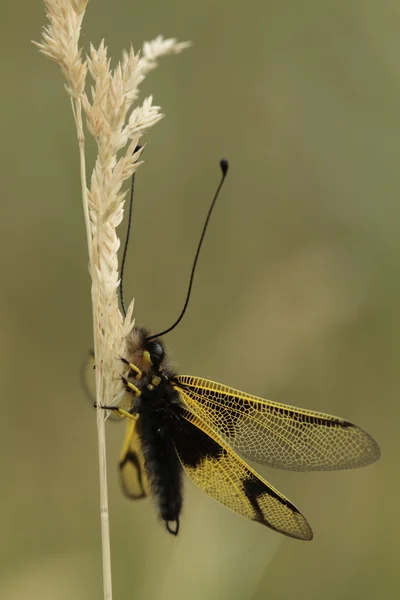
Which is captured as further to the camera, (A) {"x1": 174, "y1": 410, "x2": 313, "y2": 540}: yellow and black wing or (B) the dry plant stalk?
(A) {"x1": 174, "y1": 410, "x2": 313, "y2": 540}: yellow and black wing

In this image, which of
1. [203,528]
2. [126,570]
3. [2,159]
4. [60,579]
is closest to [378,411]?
[203,528]

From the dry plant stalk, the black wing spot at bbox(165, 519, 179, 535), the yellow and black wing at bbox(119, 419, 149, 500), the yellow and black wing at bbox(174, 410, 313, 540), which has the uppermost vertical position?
the dry plant stalk

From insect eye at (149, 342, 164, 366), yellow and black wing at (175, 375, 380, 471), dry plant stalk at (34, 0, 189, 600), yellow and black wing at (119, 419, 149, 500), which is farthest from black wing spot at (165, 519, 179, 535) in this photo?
dry plant stalk at (34, 0, 189, 600)

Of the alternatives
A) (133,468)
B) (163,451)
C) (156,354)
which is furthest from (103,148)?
(133,468)

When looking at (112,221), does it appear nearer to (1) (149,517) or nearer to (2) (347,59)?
(1) (149,517)

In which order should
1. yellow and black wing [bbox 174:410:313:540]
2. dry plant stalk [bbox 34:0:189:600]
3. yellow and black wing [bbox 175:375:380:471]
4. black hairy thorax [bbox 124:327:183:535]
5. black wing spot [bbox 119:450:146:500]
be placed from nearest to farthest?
dry plant stalk [bbox 34:0:189:600]
yellow and black wing [bbox 174:410:313:540]
yellow and black wing [bbox 175:375:380:471]
black hairy thorax [bbox 124:327:183:535]
black wing spot [bbox 119:450:146:500]

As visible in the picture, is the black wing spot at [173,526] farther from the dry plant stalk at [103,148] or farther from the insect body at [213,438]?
the dry plant stalk at [103,148]

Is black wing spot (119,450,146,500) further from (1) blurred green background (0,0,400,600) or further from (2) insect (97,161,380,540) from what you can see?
(1) blurred green background (0,0,400,600)

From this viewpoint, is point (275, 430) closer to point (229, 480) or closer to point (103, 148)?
point (229, 480)
